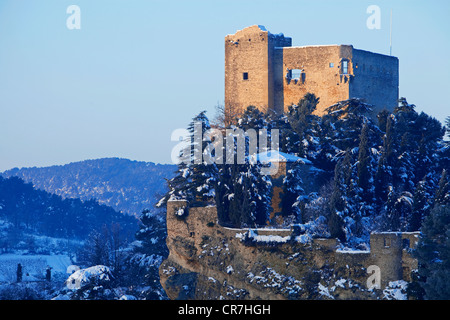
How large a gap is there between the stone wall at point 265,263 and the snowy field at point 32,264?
132 ft

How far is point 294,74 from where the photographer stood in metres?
54.6

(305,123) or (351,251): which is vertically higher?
(305,123)

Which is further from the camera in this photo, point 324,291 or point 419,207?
point 419,207

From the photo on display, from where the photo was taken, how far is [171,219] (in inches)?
1773

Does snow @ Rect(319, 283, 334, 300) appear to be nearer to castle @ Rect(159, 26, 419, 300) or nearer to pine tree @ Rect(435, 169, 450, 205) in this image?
castle @ Rect(159, 26, 419, 300)

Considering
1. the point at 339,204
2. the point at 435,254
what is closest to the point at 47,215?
the point at 339,204

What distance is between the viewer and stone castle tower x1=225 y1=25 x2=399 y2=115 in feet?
175

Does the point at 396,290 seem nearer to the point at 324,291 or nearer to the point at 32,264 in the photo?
the point at 324,291

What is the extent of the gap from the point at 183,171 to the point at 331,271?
10995 mm

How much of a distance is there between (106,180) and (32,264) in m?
68.3

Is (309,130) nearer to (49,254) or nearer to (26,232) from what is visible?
(49,254)

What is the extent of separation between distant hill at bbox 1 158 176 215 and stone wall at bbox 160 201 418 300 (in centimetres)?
10264

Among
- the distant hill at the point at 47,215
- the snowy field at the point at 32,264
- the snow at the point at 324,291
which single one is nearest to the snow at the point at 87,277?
the snow at the point at 324,291
